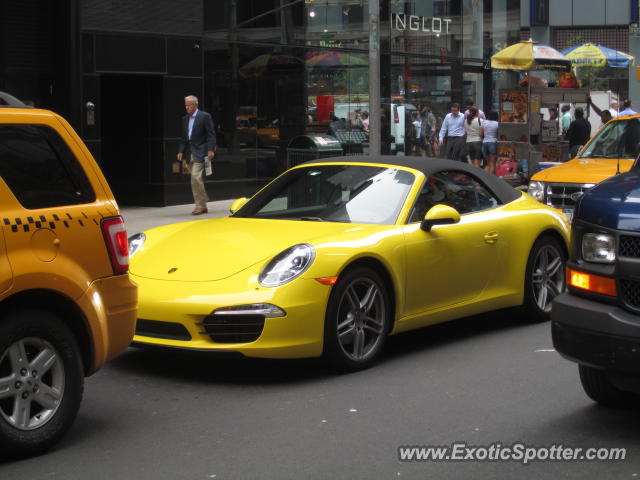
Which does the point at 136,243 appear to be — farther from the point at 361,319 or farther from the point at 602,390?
the point at 602,390

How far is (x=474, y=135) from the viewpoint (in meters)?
23.1

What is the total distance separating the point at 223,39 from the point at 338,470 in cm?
1610

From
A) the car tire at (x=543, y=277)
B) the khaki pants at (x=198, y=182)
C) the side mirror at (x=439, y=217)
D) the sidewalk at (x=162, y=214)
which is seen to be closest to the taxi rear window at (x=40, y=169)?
the side mirror at (x=439, y=217)

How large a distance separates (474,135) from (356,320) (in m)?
16.5

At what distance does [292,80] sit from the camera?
73.4 ft

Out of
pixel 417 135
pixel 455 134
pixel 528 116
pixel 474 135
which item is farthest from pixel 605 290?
pixel 417 135

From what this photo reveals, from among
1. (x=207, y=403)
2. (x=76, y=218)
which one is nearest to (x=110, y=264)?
(x=76, y=218)

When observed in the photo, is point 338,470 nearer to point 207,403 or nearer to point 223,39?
point 207,403

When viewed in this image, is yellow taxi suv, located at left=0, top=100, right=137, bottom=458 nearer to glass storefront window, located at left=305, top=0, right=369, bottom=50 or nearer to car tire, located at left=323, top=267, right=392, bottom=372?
car tire, located at left=323, top=267, right=392, bottom=372

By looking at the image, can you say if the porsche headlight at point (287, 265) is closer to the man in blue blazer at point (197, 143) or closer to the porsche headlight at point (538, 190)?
the porsche headlight at point (538, 190)

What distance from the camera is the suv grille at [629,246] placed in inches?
205

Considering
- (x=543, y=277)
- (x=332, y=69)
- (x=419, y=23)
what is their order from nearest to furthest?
(x=543, y=277) → (x=332, y=69) → (x=419, y=23)

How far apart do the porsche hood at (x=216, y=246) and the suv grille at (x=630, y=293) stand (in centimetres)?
245

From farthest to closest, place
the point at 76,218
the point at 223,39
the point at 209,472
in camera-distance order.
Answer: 1. the point at 223,39
2. the point at 76,218
3. the point at 209,472
